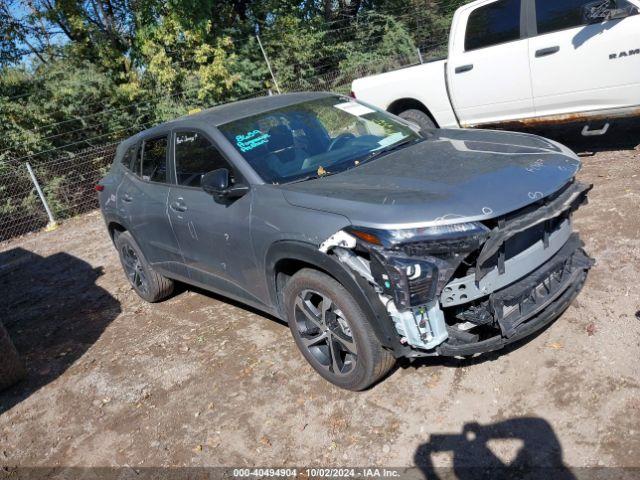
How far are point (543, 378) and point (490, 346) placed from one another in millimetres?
539

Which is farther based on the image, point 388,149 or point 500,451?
point 388,149

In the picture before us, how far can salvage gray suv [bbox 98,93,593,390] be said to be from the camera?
9.59ft

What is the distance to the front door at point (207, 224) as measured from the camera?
3885mm

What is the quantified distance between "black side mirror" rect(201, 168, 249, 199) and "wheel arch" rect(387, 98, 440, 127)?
14.8ft

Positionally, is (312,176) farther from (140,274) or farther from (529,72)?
(529,72)

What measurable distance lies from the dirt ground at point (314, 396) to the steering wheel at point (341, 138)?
5.00 feet

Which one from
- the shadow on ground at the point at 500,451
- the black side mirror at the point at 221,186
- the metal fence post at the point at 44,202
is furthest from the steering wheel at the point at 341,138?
the metal fence post at the point at 44,202

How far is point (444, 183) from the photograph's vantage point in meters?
3.18

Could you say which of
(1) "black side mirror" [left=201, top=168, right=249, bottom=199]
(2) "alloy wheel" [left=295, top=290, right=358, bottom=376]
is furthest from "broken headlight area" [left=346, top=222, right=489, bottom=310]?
(1) "black side mirror" [left=201, top=168, right=249, bottom=199]

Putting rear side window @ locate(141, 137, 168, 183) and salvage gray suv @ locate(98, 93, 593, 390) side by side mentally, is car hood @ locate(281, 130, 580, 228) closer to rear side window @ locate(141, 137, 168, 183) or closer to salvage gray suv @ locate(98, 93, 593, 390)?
salvage gray suv @ locate(98, 93, 593, 390)

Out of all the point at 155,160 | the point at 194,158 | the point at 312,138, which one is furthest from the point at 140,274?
the point at 312,138

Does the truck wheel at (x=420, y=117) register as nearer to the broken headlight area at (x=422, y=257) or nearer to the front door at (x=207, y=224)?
the front door at (x=207, y=224)

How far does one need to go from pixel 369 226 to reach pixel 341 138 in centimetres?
144

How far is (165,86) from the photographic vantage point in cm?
1300
